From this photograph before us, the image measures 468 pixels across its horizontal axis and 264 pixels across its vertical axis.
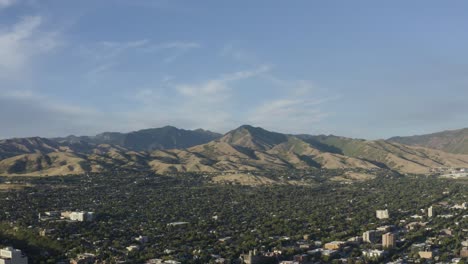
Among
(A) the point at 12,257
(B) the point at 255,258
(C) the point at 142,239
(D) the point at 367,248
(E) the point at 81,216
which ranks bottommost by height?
(D) the point at 367,248

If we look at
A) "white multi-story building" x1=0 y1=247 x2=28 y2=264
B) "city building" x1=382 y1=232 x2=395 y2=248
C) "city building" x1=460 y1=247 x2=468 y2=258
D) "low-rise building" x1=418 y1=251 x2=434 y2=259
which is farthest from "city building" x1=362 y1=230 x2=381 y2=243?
"white multi-story building" x1=0 y1=247 x2=28 y2=264

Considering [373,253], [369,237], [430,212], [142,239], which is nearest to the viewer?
[373,253]

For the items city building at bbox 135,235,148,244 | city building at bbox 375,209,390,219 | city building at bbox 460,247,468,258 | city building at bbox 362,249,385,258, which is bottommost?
city building at bbox 362,249,385,258

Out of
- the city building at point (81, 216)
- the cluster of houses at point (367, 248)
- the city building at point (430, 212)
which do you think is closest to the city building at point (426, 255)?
the cluster of houses at point (367, 248)

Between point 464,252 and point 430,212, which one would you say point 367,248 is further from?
point 430,212

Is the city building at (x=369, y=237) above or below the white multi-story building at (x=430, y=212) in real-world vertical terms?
below

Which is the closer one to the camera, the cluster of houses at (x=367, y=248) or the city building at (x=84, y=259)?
the city building at (x=84, y=259)

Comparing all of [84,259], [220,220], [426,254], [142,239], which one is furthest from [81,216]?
[426,254]

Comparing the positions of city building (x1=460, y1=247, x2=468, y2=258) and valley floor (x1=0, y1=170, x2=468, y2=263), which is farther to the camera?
valley floor (x1=0, y1=170, x2=468, y2=263)

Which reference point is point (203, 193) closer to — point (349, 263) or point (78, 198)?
point (78, 198)

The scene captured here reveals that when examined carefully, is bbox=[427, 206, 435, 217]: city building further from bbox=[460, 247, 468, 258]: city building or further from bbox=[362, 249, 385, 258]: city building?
bbox=[362, 249, 385, 258]: city building

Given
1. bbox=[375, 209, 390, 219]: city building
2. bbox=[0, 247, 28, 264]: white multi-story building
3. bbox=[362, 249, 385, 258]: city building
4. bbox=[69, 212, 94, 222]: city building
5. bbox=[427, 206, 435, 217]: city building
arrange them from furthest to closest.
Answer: bbox=[427, 206, 435, 217]: city building → bbox=[375, 209, 390, 219]: city building → bbox=[69, 212, 94, 222]: city building → bbox=[362, 249, 385, 258]: city building → bbox=[0, 247, 28, 264]: white multi-story building

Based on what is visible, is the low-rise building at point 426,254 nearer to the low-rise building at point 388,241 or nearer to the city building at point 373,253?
the city building at point 373,253
